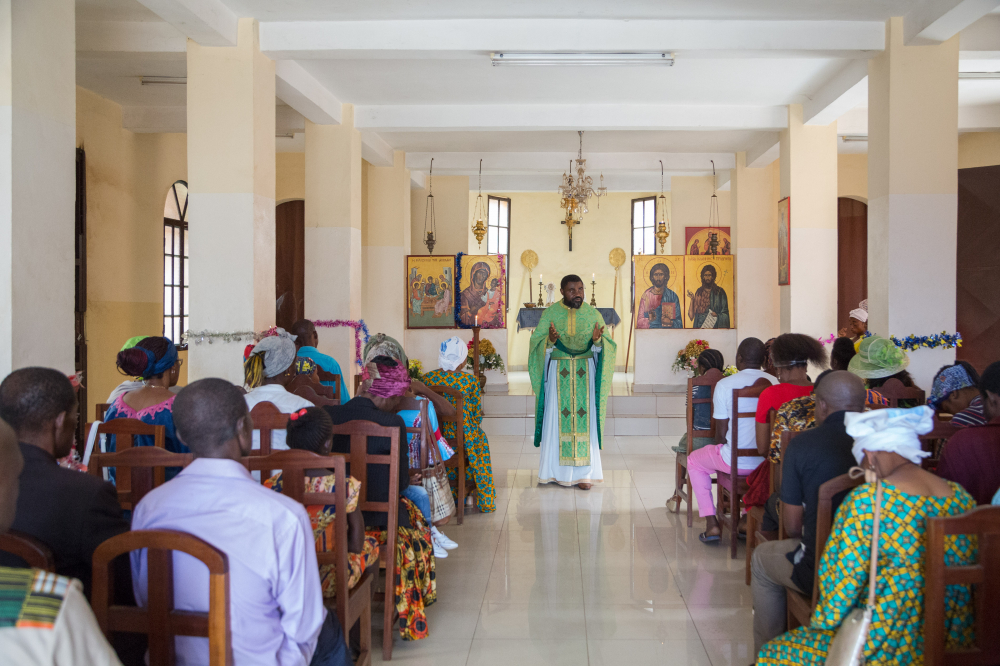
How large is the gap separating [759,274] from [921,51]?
18.5 ft

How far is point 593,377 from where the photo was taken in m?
6.75

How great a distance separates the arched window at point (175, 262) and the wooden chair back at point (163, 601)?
8.47m

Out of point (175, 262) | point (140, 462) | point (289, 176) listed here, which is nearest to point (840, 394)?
point (140, 462)

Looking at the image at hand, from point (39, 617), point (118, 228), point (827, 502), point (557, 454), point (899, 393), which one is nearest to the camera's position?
point (39, 617)

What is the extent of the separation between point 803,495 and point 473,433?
120 inches

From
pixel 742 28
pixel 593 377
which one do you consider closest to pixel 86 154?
pixel 593 377

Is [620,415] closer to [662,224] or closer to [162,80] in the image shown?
[662,224]

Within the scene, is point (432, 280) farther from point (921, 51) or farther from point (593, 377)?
point (921, 51)

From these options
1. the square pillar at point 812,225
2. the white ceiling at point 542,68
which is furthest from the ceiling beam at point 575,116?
the square pillar at point 812,225

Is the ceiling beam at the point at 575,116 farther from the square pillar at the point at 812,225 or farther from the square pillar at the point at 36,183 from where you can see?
the square pillar at the point at 36,183

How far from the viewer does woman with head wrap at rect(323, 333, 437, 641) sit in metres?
3.27

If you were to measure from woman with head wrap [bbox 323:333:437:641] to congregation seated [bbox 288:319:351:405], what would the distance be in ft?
5.97

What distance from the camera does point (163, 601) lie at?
1705 mm

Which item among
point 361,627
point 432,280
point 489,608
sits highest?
point 432,280
